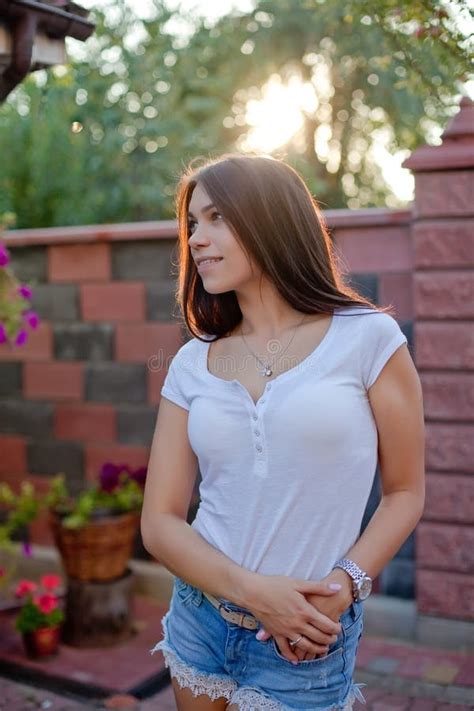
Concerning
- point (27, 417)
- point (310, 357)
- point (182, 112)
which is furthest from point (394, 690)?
point (182, 112)

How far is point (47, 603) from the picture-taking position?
150 inches

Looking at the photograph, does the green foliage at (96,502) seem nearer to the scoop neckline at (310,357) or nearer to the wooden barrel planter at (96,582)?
the wooden barrel planter at (96,582)

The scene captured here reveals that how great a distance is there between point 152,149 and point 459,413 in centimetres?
864

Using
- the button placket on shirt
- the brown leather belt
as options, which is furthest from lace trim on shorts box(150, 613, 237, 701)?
the button placket on shirt

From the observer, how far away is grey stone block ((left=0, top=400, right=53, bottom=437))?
478 centimetres

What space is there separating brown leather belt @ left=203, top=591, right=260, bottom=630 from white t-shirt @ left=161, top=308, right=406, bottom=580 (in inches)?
3.7

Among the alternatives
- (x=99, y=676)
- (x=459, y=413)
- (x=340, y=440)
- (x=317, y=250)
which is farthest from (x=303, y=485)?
(x=99, y=676)

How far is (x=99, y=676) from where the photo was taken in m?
3.60

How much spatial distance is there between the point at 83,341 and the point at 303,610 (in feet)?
10.7

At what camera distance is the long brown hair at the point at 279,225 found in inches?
68.8

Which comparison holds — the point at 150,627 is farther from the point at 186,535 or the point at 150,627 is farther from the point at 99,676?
the point at 186,535

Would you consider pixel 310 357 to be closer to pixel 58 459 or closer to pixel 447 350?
pixel 447 350

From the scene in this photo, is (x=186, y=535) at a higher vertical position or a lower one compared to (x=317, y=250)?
lower

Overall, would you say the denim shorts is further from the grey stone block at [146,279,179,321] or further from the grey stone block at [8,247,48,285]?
the grey stone block at [8,247,48,285]
